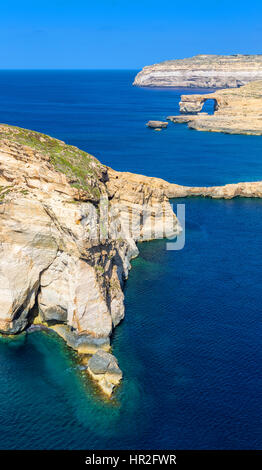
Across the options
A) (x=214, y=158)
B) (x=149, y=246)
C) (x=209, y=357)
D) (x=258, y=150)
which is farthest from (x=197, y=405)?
(x=258, y=150)

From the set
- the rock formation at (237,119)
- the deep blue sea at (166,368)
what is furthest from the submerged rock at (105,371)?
the rock formation at (237,119)

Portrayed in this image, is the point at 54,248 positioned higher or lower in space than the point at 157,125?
lower

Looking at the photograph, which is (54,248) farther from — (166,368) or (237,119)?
(237,119)

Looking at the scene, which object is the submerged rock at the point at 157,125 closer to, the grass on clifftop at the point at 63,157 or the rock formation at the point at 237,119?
the rock formation at the point at 237,119

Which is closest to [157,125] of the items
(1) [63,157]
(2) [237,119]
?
(2) [237,119]

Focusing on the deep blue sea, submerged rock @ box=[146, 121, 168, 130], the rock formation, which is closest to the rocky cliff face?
the deep blue sea

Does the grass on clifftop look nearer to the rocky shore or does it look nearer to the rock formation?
the rocky shore
